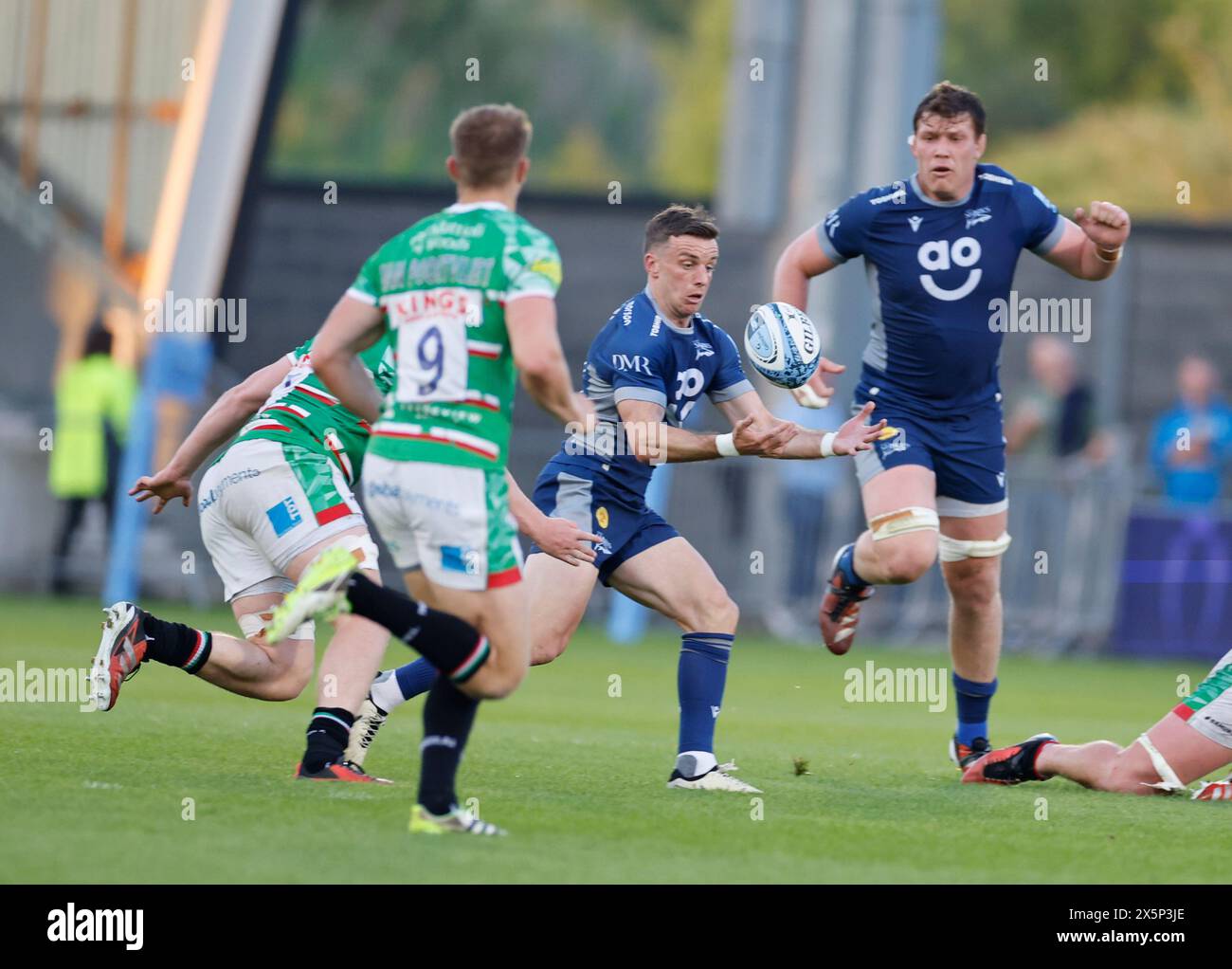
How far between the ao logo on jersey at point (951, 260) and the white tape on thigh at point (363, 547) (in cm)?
269

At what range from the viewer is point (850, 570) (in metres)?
8.59

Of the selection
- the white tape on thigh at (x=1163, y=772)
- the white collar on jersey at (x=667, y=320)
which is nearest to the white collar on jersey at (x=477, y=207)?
the white collar on jersey at (x=667, y=320)

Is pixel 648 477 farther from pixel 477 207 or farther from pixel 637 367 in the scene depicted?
pixel 477 207

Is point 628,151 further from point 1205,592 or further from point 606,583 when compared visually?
point 606,583

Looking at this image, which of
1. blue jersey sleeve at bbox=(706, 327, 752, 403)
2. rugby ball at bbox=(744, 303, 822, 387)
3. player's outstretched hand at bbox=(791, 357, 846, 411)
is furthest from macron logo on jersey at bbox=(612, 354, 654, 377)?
player's outstretched hand at bbox=(791, 357, 846, 411)

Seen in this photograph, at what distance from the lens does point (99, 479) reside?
18.0 meters

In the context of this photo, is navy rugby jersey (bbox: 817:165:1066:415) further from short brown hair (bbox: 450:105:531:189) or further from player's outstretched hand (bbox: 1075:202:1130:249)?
short brown hair (bbox: 450:105:531:189)

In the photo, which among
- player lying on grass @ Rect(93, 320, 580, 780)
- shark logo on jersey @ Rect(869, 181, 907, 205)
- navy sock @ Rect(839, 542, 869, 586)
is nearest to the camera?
player lying on grass @ Rect(93, 320, 580, 780)

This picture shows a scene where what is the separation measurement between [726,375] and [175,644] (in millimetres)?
2432

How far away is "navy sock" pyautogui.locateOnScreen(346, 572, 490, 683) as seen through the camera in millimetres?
5781

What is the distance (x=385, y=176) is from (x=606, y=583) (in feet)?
128

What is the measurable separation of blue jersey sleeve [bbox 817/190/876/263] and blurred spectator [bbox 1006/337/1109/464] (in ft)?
31.7

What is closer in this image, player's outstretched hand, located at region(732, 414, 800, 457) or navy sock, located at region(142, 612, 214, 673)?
player's outstretched hand, located at region(732, 414, 800, 457)

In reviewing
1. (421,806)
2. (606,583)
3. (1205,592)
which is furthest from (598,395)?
(1205,592)
